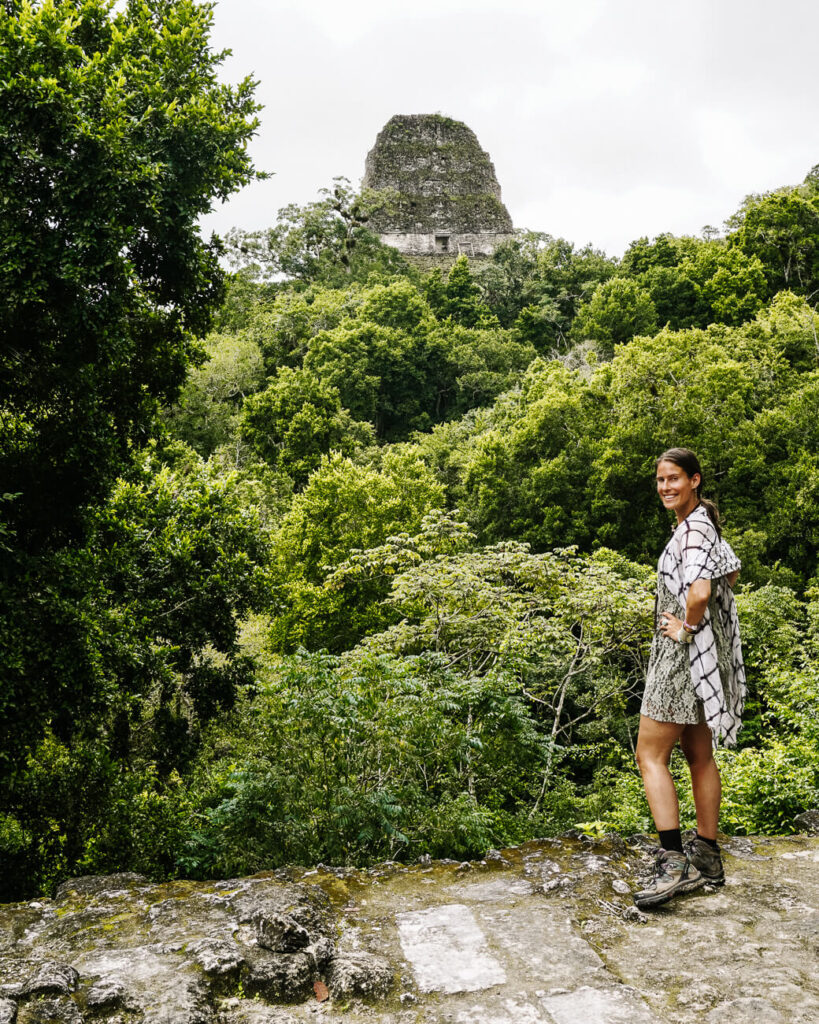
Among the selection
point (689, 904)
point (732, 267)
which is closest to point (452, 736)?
point (689, 904)

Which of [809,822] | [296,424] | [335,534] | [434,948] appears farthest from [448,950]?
[296,424]

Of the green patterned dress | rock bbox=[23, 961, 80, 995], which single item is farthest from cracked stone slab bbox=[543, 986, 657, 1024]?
rock bbox=[23, 961, 80, 995]

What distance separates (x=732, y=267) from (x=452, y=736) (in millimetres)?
26795

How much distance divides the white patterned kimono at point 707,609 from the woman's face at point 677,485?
0.18ft

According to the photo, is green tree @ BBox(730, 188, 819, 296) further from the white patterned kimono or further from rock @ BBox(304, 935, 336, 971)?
rock @ BBox(304, 935, 336, 971)

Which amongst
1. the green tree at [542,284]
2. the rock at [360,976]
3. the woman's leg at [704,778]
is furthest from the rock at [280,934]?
the green tree at [542,284]

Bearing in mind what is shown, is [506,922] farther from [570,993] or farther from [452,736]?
[452,736]

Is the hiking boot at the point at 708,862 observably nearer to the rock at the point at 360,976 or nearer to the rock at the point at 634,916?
the rock at the point at 634,916

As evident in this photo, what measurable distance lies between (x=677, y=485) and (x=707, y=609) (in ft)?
1.60

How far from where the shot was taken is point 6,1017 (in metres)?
1.85

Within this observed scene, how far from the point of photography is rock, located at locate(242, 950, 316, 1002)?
2084 mm

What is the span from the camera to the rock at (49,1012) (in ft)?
6.14

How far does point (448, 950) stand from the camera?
2.29 meters

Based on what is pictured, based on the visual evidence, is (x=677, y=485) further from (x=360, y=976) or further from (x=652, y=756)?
(x=360, y=976)
